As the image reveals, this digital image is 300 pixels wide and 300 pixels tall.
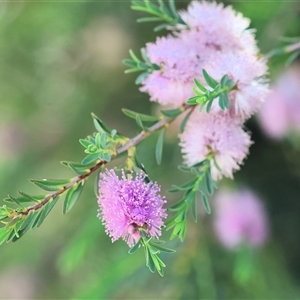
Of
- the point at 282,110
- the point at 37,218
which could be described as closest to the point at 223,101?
the point at 37,218

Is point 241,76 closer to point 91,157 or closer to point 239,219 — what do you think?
point 91,157

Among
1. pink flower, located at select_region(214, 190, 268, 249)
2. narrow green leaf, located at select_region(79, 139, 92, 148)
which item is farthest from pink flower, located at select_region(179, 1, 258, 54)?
pink flower, located at select_region(214, 190, 268, 249)

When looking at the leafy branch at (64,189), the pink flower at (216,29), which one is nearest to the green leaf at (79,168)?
the leafy branch at (64,189)

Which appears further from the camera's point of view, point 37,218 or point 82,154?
point 82,154

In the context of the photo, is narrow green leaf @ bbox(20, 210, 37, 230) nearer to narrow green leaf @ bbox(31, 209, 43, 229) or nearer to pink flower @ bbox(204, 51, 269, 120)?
narrow green leaf @ bbox(31, 209, 43, 229)

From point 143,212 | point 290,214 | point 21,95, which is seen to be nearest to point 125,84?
point 21,95

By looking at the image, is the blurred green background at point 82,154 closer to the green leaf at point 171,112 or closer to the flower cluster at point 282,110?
the flower cluster at point 282,110
